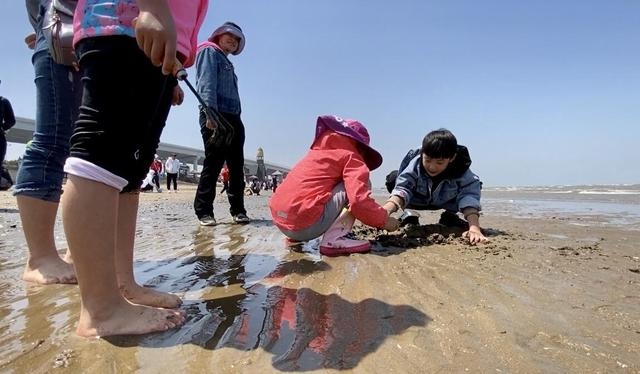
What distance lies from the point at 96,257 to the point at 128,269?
1.33ft

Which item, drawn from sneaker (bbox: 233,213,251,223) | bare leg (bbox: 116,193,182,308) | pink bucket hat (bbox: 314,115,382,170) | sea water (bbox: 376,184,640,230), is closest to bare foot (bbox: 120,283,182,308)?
bare leg (bbox: 116,193,182,308)

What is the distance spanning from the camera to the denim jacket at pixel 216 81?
4316 mm

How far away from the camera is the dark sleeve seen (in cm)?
553

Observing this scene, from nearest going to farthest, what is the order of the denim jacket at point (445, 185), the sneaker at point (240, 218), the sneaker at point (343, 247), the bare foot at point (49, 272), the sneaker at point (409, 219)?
the bare foot at point (49, 272), the sneaker at point (343, 247), the denim jacket at point (445, 185), the sneaker at point (409, 219), the sneaker at point (240, 218)

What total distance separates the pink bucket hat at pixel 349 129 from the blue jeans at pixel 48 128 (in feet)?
→ 5.18

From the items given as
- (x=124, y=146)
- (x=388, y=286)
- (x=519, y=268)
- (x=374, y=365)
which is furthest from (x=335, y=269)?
(x=124, y=146)

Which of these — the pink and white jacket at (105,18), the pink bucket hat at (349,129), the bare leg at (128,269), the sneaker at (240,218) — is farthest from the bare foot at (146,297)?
the sneaker at (240,218)

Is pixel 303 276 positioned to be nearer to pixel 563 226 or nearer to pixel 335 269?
pixel 335 269

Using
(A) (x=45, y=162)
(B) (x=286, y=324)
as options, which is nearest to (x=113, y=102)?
(B) (x=286, y=324)

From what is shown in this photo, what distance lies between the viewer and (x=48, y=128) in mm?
2145

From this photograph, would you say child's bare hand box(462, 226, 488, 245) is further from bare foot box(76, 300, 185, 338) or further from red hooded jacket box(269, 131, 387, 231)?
bare foot box(76, 300, 185, 338)

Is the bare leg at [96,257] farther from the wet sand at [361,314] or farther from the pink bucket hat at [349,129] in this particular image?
the pink bucket hat at [349,129]

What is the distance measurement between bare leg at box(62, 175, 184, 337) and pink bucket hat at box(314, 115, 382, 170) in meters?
1.89

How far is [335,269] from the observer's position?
97.3 inches
